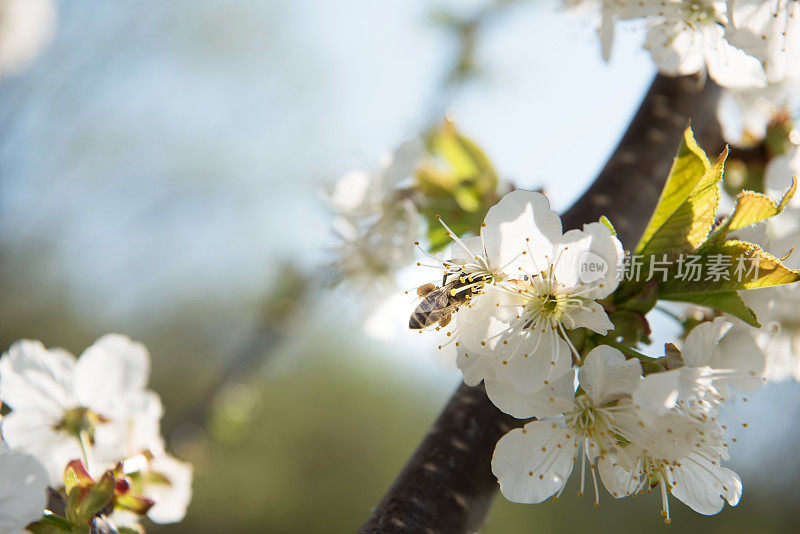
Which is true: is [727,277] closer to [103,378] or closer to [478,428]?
[478,428]

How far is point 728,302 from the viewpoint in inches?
16.1

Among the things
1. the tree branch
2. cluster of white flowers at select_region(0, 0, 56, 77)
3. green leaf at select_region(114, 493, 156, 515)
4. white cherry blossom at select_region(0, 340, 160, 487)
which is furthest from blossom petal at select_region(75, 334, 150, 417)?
cluster of white flowers at select_region(0, 0, 56, 77)

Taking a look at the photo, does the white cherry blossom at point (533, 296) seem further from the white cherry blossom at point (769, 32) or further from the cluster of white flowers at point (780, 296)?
the white cherry blossom at point (769, 32)

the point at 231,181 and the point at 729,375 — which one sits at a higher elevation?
the point at 729,375

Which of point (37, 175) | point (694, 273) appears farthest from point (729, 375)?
point (37, 175)

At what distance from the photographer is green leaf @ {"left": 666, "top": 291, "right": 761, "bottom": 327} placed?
1.32 feet

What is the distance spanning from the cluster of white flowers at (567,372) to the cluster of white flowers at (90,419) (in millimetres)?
339

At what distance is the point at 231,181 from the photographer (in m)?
4.42

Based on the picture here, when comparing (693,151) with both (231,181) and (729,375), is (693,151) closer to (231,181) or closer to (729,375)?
A: (729,375)

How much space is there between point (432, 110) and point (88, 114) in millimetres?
2764

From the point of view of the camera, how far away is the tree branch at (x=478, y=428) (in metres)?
0.42

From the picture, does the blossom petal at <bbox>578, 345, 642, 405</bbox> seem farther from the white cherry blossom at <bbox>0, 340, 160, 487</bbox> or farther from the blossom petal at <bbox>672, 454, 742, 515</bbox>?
the white cherry blossom at <bbox>0, 340, 160, 487</bbox>

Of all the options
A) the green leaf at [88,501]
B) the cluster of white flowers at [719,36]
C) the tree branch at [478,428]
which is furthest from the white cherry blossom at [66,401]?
the cluster of white flowers at [719,36]

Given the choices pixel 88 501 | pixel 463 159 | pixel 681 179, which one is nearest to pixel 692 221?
pixel 681 179
